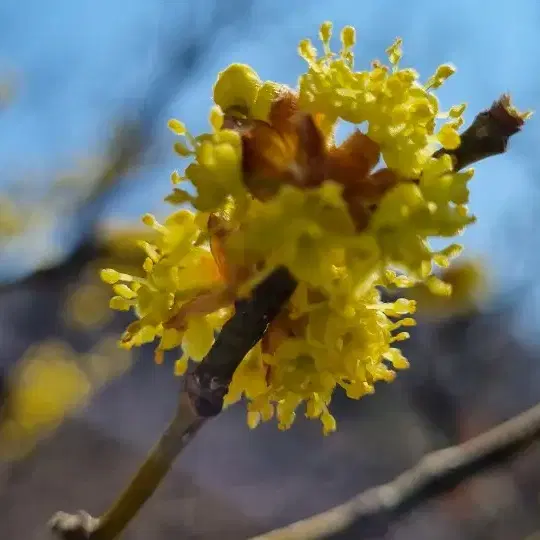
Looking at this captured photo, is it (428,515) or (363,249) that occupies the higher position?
(363,249)

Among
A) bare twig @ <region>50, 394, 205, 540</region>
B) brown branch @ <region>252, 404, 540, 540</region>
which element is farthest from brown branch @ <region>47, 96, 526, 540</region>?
brown branch @ <region>252, 404, 540, 540</region>

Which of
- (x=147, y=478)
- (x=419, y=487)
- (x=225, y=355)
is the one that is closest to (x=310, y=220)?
(x=225, y=355)

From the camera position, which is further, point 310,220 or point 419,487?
point 419,487

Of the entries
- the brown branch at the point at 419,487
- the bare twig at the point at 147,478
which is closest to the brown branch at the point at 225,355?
the bare twig at the point at 147,478

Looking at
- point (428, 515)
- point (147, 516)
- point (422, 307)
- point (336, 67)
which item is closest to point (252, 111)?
point (336, 67)

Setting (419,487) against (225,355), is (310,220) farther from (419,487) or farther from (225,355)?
(419,487)

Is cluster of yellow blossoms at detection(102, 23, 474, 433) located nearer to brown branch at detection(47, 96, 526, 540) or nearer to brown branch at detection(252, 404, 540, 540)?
brown branch at detection(47, 96, 526, 540)

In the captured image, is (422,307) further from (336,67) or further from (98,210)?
(336,67)
